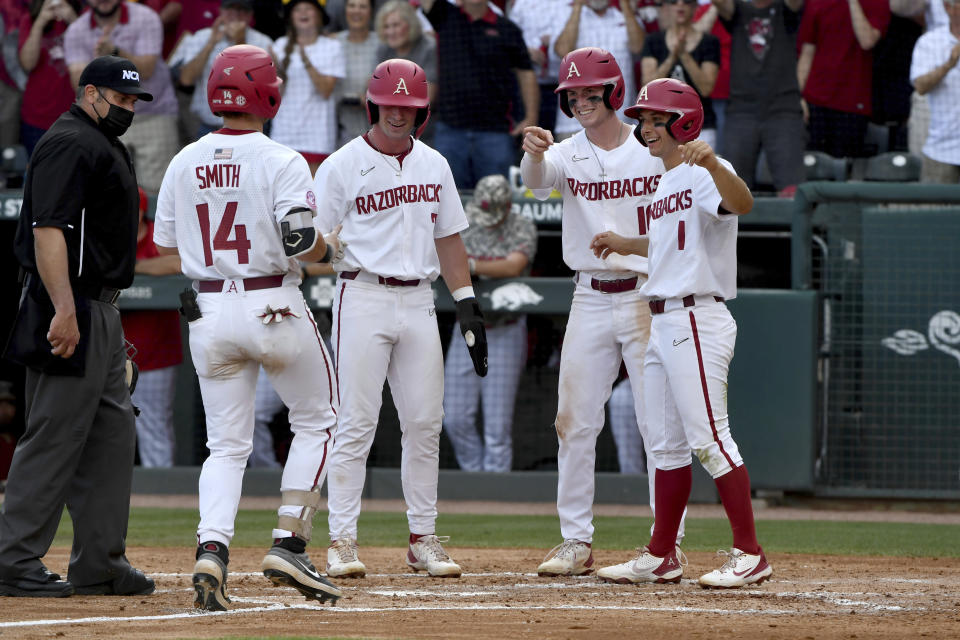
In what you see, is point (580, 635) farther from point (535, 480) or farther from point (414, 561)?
point (535, 480)

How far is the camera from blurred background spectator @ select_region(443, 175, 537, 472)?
10.2 metres

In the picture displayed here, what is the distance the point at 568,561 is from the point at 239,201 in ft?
7.64

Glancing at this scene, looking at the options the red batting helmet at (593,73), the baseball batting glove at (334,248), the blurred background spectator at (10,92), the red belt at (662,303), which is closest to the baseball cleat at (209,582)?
the baseball batting glove at (334,248)

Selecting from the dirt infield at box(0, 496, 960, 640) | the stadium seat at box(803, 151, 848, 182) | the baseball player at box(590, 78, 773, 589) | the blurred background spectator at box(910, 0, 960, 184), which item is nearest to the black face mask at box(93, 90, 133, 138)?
the dirt infield at box(0, 496, 960, 640)

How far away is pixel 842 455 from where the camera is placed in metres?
9.98

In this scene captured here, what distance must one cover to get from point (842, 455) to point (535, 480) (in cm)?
223

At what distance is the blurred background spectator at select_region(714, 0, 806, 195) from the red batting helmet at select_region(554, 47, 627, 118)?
14.9ft

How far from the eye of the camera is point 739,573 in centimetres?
573

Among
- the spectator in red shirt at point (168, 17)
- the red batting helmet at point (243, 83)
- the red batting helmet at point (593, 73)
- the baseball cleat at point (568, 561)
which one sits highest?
the spectator in red shirt at point (168, 17)

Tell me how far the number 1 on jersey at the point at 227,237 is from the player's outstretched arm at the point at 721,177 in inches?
68.2

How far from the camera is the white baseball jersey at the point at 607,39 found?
1137 centimetres

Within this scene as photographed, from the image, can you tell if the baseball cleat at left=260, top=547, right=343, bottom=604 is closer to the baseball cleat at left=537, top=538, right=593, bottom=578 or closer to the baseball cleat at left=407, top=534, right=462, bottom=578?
the baseball cleat at left=407, top=534, right=462, bottom=578

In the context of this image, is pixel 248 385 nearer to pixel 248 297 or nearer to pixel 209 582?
pixel 248 297

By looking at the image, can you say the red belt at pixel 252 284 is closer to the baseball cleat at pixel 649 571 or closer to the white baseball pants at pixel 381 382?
→ the white baseball pants at pixel 381 382
